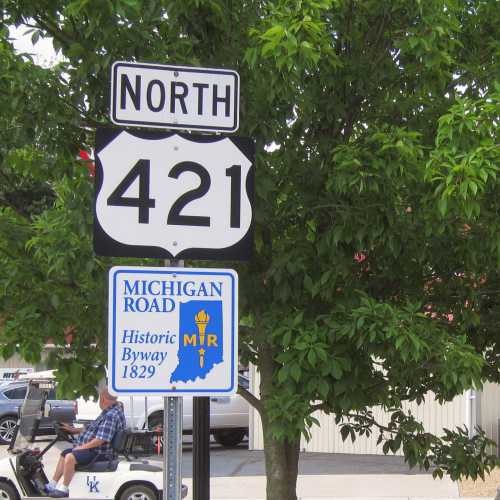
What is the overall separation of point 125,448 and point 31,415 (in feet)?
4.30

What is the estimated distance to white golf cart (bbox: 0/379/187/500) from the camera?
1172cm

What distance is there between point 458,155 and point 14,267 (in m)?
2.11

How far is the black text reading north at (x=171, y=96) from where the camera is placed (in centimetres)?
335

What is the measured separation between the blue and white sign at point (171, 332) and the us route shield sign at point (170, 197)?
0.12 meters

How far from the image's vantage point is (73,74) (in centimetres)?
453

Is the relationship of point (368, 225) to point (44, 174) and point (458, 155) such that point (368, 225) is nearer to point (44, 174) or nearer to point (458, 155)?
point (458, 155)

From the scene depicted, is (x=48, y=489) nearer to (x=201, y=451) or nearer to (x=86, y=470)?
(x=86, y=470)

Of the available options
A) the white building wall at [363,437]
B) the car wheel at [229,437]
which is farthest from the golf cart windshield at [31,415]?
the car wheel at [229,437]

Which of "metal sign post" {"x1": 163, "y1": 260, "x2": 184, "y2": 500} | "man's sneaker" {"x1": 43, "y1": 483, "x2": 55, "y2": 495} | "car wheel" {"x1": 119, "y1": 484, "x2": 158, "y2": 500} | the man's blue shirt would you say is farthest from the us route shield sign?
"man's sneaker" {"x1": 43, "y1": 483, "x2": 55, "y2": 495}

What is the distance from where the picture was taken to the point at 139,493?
1179cm

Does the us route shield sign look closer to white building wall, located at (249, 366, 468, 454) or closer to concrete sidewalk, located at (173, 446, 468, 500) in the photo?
concrete sidewalk, located at (173, 446, 468, 500)

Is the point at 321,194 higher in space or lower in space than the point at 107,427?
higher

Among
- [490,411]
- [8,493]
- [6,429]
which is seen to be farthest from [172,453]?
[6,429]

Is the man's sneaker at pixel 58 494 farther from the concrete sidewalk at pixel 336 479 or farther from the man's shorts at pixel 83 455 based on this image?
the concrete sidewalk at pixel 336 479
